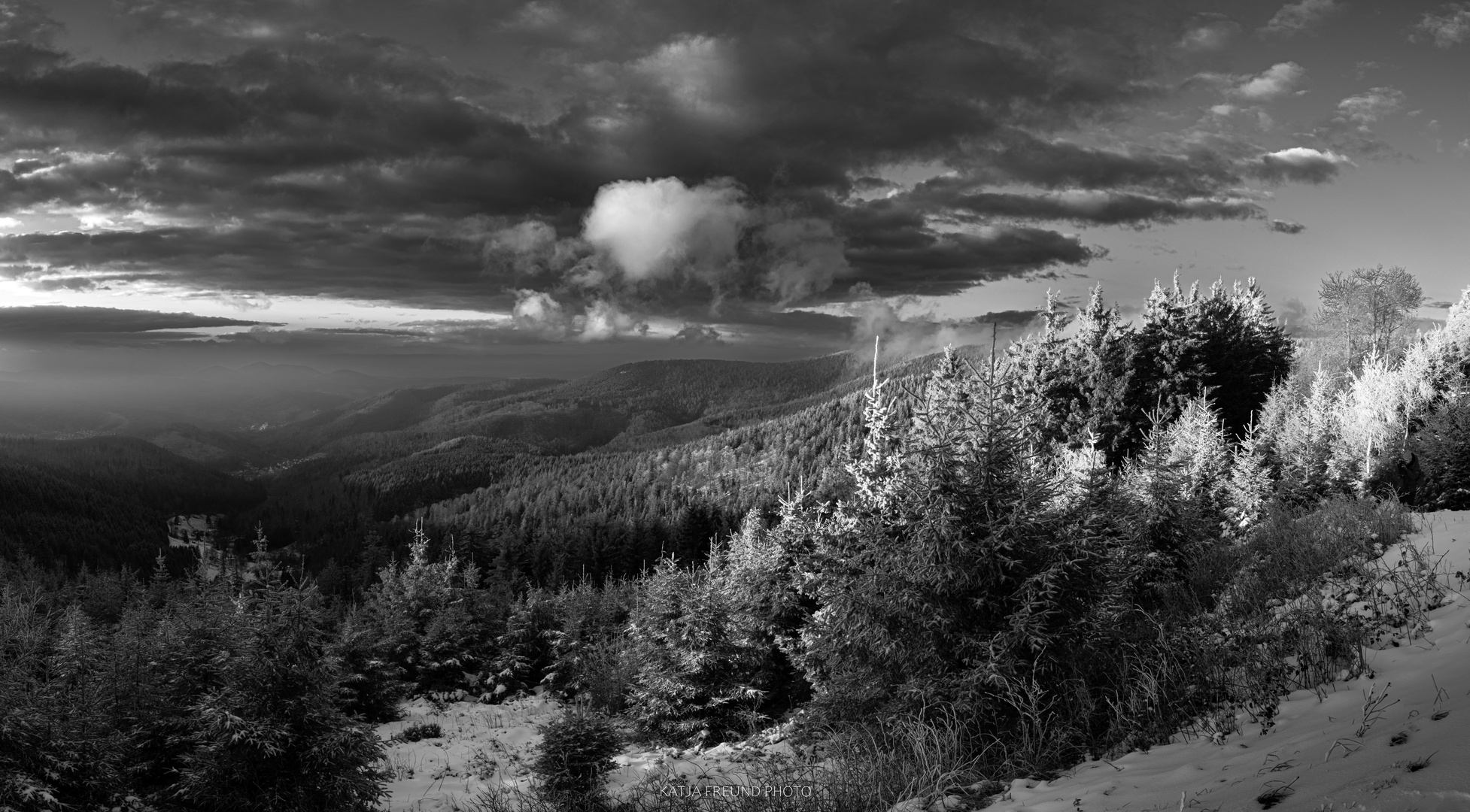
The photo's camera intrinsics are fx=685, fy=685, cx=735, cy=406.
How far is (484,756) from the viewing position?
1955 cm

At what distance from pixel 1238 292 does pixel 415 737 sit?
224 ft

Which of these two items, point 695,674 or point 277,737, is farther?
point 695,674

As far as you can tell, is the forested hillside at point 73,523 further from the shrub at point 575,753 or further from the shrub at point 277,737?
the shrub at point 575,753

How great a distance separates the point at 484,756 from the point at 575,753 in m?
6.55

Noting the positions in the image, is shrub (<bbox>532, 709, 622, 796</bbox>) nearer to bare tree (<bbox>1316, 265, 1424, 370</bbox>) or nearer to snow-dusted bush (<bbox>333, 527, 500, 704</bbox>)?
snow-dusted bush (<bbox>333, 527, 500, 704</bbox>)

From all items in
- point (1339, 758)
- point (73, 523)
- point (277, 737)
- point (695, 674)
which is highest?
point (1339, 758)

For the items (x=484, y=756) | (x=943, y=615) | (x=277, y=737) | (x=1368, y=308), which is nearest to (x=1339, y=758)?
(x=943, y=615)

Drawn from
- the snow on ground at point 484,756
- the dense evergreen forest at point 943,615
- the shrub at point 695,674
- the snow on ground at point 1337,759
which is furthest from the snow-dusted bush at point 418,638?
the snow on ground at point 1337,759

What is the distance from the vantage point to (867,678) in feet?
29.8

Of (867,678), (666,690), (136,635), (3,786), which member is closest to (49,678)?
(136,635)

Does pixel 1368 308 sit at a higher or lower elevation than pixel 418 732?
higher

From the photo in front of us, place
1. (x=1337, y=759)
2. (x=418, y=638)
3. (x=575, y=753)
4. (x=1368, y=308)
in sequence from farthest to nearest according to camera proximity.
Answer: (x=1368, y=308) → (x=418, y=638) → (x=575, y=753) → (x=1337, y=759)

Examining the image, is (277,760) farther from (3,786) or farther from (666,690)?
(666,690)

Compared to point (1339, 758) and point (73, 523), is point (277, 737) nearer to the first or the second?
point (1339, 758)
